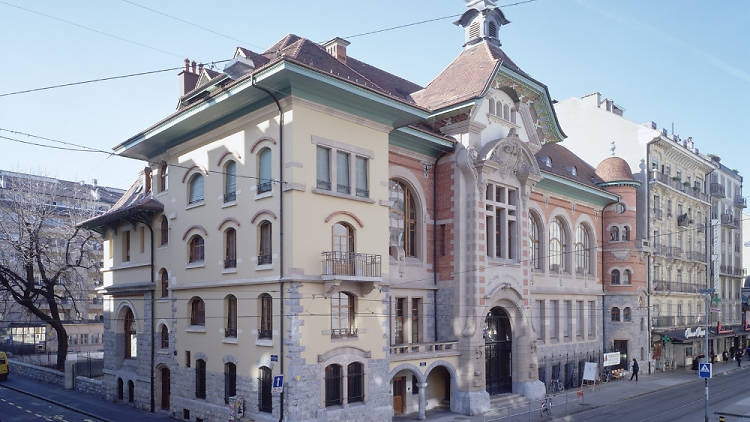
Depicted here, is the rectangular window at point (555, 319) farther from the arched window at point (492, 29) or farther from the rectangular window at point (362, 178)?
the rectangular window at point (362, 178)

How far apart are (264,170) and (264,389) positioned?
27.6ft

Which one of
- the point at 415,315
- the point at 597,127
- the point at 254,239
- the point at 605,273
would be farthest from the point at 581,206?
the point at 254,239

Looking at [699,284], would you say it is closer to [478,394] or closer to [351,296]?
[478,394]

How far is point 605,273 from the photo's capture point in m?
45.4

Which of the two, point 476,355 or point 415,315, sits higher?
point 415,315

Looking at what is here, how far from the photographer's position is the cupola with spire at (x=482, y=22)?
36.0m

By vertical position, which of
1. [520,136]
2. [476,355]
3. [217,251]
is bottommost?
[476,355]

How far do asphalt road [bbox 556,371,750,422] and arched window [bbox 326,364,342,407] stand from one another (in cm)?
1184

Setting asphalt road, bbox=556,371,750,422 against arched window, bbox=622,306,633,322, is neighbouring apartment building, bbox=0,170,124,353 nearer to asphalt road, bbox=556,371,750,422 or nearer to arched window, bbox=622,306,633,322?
asphalt road, bbox=556,371,750,422

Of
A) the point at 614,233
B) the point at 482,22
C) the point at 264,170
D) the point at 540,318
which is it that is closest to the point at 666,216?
the point at 614,233

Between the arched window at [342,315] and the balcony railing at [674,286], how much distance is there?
108 feet

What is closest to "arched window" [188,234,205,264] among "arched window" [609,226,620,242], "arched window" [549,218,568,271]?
"arched window" [549,218,568,271]

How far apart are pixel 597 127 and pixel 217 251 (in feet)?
118

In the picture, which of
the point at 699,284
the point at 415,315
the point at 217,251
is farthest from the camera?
the point at 699,284
